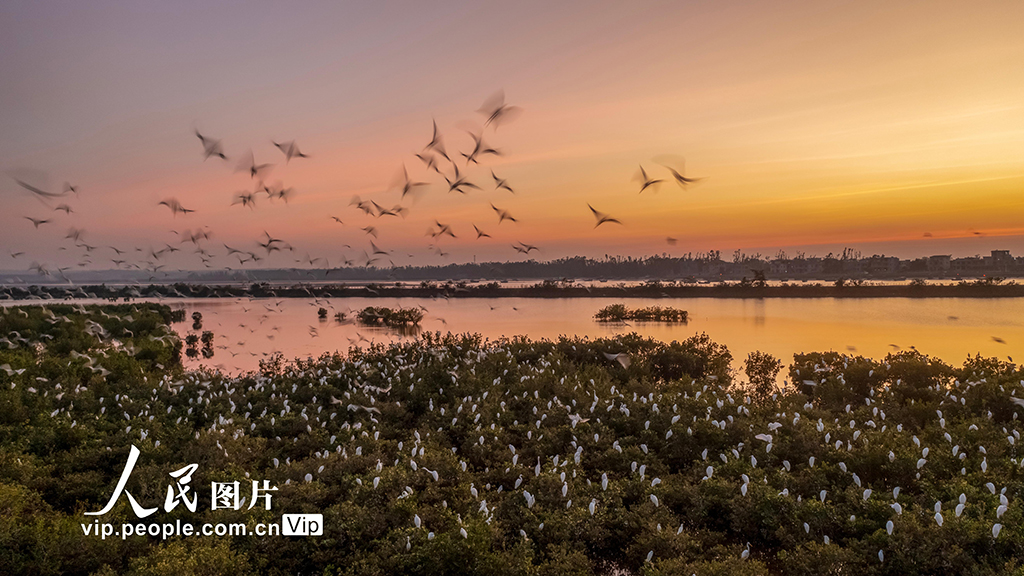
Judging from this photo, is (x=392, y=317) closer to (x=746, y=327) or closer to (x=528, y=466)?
(x=746, y=327)

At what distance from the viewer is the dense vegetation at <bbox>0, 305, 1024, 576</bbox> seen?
5.62 metres

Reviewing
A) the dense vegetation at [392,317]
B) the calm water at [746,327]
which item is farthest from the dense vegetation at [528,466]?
the dense vegetation at [392,317]

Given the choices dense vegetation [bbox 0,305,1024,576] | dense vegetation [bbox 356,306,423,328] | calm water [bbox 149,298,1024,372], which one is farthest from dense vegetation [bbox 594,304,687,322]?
dense vegetation [bbox 0,305,1024,576]

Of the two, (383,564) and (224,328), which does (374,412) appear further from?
(224,328)

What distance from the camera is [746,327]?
31.7m

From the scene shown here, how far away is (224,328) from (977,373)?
3977 cm

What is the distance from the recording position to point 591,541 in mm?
6355

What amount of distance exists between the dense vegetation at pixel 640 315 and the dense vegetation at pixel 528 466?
23.8 meters

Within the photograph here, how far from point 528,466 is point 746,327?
26901 mm

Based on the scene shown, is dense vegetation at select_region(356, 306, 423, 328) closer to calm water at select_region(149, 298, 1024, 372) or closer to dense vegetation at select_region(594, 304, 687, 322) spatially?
calm water at select_region(149, 298, 1024, 372)

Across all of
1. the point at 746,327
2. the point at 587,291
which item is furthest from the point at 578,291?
the point at 746,327

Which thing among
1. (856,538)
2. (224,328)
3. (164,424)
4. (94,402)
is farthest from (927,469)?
(224,328)

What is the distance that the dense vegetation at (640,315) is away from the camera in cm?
3759

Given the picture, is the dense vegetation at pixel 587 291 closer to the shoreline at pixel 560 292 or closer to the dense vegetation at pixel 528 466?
the shoreline at pixel 560 292
